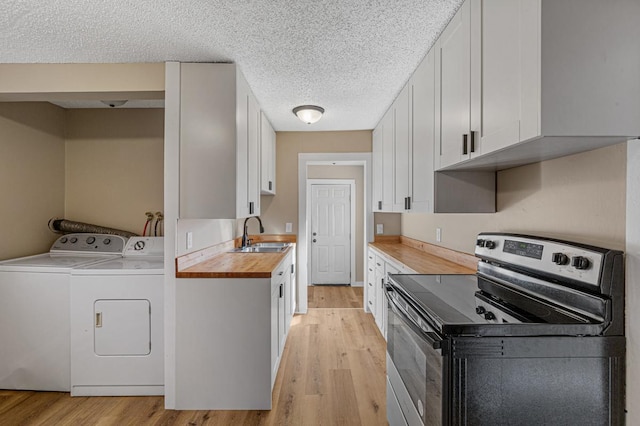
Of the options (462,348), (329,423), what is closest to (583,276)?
(462,348)

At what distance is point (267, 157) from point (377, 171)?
1.27m

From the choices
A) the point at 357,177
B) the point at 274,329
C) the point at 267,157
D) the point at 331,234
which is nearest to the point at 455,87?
the point at 274,329

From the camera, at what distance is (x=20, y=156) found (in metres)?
2.99

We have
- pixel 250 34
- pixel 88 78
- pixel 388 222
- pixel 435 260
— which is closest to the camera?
pixel 250 34

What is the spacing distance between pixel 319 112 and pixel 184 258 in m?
1.89

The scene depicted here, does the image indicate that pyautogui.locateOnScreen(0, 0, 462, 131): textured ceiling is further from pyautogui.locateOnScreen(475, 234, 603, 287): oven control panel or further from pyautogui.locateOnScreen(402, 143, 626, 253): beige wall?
pyautogui.locateOnScreen(475, 234, 603, 287): oven control panel

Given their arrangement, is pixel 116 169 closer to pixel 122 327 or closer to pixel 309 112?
pixel 122 327

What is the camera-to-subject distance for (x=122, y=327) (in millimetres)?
2512

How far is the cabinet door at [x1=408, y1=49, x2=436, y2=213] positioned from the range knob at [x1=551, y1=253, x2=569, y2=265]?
0.87 meters

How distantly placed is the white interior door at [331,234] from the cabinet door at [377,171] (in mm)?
1878

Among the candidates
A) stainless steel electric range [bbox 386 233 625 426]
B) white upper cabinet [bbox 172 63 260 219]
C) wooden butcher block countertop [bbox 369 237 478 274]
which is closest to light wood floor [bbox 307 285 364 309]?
wooden butcher block countertop [bbox 369 237 478 274]

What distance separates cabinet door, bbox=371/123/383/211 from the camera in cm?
395

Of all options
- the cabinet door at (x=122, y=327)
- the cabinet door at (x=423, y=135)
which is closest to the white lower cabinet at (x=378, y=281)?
the cabinet door at (x=423, y=135)

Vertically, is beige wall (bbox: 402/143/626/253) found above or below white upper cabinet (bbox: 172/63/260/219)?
below
